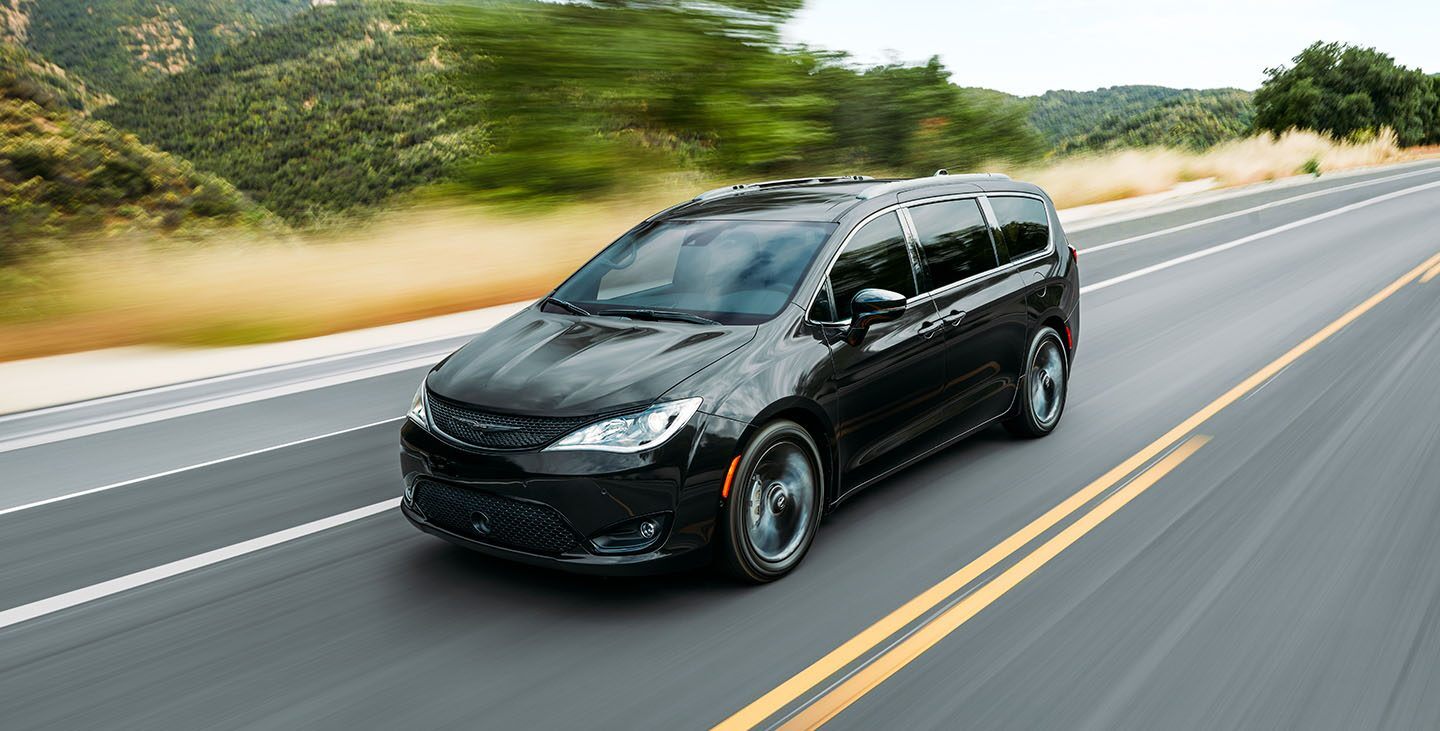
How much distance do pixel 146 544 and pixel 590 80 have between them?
1309 cm

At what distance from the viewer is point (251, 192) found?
1706 inches

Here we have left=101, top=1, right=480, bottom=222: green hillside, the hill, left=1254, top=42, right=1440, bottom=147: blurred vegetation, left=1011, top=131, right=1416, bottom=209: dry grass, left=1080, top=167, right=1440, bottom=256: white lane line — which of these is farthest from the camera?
the hill

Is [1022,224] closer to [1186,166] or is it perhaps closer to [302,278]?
[302,278]

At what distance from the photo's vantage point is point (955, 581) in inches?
200

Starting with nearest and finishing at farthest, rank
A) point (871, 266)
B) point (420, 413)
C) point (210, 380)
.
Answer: point (420, 413) → point (871, 266) → point (210, 380)

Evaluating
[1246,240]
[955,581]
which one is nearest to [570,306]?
[955,581]

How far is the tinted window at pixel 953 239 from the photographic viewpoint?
635cm

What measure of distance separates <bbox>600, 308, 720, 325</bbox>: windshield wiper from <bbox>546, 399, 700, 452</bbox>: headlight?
2.73ft

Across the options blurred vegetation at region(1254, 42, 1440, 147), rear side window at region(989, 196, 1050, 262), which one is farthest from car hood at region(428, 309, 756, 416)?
blurred vegetation at region(1254, 42, 1440, 147)

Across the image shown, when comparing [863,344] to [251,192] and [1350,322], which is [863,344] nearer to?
[1350,322]

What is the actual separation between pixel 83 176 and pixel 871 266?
2456cm

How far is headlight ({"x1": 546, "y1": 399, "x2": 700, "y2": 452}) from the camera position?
15.2 ft

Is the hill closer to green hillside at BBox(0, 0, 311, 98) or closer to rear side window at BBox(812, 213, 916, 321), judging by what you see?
green hillside at BBox(0, 0, 311, 98)

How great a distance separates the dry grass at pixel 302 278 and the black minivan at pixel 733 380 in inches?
278
